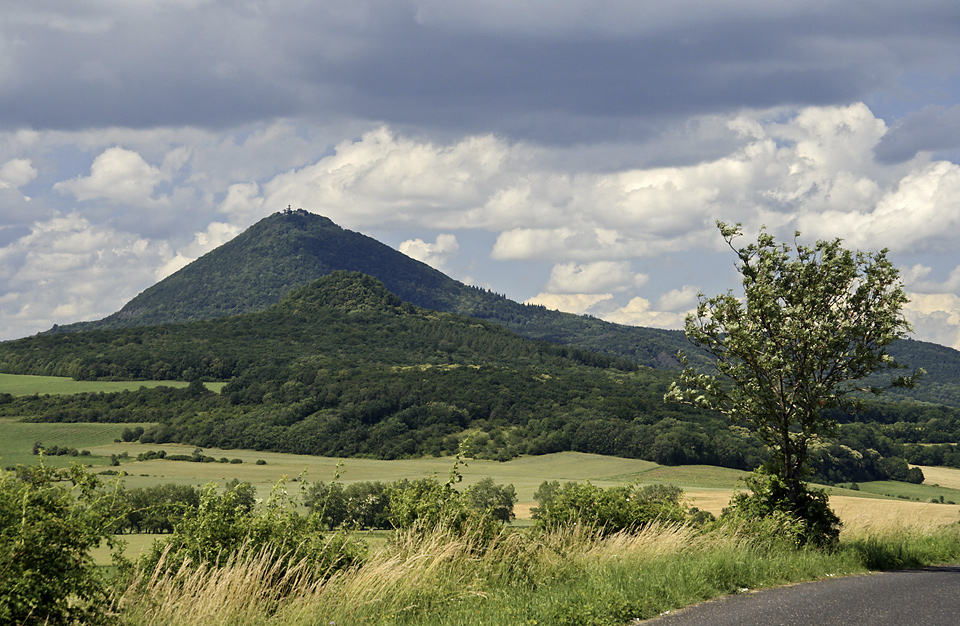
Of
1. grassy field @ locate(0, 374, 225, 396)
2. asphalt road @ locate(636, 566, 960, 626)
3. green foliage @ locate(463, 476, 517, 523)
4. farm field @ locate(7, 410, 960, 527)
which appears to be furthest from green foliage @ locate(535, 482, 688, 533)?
grassy field @ locate(0, 374, 225, 396)

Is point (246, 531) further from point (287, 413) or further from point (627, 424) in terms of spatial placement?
point (287, 413)

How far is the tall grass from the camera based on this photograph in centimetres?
926

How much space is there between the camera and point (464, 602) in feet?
32.9

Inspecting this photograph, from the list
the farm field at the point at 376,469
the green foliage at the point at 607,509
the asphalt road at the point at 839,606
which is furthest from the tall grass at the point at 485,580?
the farm field at the point at 376,469

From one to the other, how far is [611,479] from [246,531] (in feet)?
378

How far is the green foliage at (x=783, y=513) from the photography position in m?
14.7

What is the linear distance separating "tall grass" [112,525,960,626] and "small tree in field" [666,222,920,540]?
2.71 metres

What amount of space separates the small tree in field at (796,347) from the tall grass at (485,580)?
2.71m

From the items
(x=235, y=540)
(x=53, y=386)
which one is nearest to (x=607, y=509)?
(x=235, y=540)

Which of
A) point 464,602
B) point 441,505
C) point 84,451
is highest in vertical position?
point 441,505

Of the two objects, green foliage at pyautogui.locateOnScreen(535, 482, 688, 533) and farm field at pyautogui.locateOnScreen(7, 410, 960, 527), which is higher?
green foliage at pyautogui.locateOnScreen(535, 482, 688, 533)

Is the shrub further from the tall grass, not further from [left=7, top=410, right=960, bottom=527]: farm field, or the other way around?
[left=7, top=410, right=960, bottom=527]: farm field

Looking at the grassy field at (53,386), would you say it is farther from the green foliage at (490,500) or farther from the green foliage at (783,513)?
the green foliage at (783,513)

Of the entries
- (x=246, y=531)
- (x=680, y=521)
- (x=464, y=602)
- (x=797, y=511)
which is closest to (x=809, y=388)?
(x=797, y=511)
